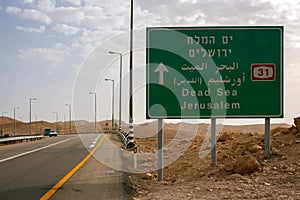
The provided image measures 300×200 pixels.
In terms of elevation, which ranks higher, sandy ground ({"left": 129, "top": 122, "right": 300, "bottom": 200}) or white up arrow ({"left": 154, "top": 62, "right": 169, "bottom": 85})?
white up arrow ({"left": 154, "top": 62, "right": 169, "bottom": 85})

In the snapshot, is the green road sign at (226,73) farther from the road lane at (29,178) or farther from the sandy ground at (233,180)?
the road lane at (29,178)

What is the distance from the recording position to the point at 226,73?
1316cm

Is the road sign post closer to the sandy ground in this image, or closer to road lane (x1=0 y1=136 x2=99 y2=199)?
the sandy ground

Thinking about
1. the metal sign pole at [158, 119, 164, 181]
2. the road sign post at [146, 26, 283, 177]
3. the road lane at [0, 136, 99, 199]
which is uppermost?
the road sign post at [146, 26, 283, 177]

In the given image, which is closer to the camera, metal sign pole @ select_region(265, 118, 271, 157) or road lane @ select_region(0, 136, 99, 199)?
road lane @ select_region(0, 136, 99, 199)

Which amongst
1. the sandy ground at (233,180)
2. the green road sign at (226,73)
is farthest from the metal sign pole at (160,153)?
the green road sign at (226,73)

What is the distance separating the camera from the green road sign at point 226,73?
1291 cm

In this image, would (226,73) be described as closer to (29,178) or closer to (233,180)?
(233,180)

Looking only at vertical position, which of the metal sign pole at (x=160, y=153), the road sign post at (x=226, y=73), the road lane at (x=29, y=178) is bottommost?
the road lane at (x=29, y=178)

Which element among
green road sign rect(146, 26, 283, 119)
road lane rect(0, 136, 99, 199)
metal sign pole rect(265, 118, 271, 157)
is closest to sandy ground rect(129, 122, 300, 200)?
metal sign pole rect(265, 118, 271, 157)

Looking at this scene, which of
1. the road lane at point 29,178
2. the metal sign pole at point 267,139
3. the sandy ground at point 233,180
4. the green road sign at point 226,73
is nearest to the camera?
the sandy ground at point 233,180

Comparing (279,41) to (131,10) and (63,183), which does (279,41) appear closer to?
(63,183)

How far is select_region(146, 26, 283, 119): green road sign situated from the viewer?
1291cm

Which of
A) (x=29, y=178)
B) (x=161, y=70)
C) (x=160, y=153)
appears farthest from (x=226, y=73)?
(x=29, y=178)
